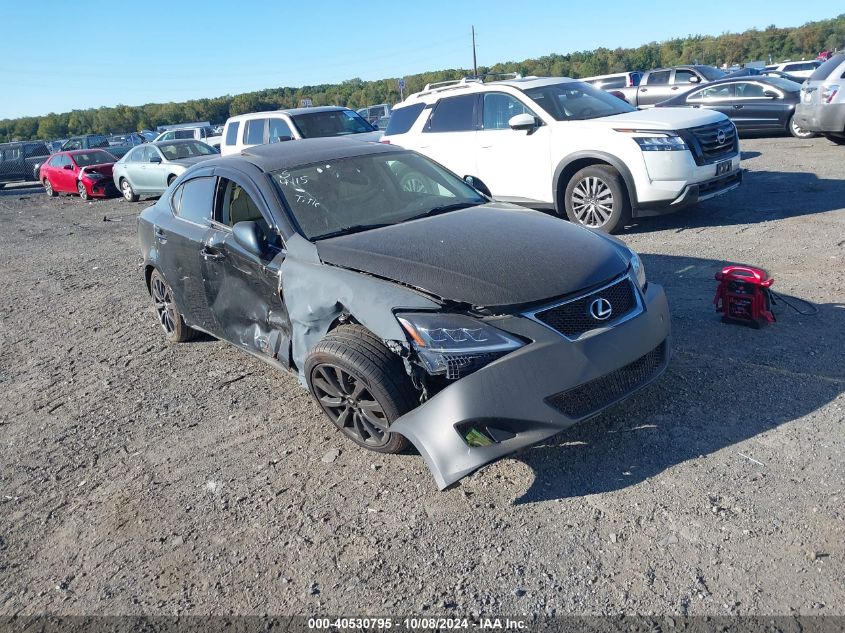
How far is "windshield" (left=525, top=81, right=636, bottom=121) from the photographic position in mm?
8742

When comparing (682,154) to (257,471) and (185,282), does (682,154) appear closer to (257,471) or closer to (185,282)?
(185,282)

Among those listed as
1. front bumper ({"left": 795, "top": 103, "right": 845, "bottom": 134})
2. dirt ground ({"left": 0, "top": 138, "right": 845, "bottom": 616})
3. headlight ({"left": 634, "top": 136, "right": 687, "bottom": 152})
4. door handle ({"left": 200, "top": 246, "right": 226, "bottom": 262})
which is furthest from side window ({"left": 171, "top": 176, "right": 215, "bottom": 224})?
front bumper ({"left": 795, "top": 103, "right": 845, "bottom": 134})

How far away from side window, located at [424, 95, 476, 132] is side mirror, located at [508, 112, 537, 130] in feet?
3.02

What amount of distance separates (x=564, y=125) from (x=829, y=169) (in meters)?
5.24

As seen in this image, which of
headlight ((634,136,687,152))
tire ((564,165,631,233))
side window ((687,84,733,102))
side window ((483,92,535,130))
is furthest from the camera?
side window ((687,84,733,102))

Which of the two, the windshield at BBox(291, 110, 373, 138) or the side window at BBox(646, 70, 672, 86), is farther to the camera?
the side window at BBox(646, 70, 672, 86)

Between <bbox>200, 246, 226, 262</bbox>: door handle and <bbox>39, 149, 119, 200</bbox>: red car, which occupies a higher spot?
<bbox>200, 246, 226, 262</bbox>: door handle

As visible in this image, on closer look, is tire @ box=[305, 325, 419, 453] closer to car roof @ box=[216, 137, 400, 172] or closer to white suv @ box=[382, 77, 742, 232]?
car roof @ box=[216, 137, 400, 172]

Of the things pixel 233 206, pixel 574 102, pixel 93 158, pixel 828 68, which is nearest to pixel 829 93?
pixel 828 68

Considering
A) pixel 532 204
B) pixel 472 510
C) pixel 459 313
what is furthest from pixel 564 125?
pixel 472 510

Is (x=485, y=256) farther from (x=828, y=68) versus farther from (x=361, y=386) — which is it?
(x=828, y=68)

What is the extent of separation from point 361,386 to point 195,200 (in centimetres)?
248

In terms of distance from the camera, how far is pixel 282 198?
14.6 feet

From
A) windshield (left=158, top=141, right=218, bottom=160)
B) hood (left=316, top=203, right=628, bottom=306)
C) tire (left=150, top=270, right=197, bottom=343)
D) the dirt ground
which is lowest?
the dirt ground
